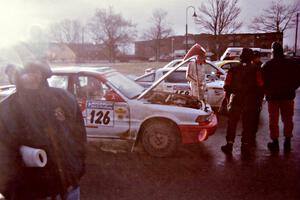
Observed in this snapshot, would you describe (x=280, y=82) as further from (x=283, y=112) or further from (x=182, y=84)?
(x=182, y=84)

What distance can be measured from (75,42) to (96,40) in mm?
4149

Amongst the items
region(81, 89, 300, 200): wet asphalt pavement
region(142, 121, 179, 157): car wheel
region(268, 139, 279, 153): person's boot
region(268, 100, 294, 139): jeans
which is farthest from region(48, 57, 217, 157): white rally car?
region(268, 139, 279, 153): person's boot

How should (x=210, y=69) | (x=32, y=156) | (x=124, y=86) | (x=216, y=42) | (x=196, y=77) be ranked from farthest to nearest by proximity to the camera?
(x=216, y=42), (x=210, y=69), (x=196, y=77), (x=124, y=86), (x=32, y=156)

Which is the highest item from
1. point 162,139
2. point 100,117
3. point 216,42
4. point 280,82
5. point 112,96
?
point 216,42

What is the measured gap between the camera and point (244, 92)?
232 inches

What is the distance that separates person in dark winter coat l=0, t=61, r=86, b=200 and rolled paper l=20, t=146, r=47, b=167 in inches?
2.0

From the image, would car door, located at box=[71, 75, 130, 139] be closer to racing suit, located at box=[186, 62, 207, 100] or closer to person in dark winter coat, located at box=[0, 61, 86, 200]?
racing suit, located at box=[186, 62, 207, 100]

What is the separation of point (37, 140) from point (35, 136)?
0.08 feet

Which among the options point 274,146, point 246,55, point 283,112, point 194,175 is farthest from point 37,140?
point 274,146

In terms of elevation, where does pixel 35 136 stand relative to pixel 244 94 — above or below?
above

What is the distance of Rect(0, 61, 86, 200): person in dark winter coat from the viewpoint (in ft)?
6.84

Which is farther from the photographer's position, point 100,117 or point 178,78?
point 178,78

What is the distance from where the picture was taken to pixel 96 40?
73750 mm

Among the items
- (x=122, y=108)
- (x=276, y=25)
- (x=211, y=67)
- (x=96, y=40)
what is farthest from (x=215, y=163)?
(x=96, y=40)
